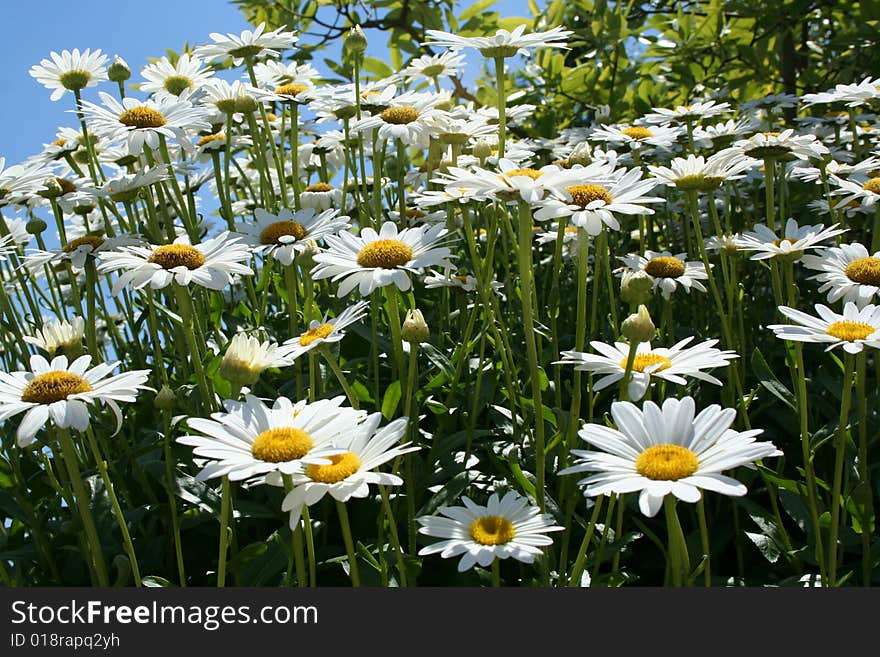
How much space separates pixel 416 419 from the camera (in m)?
1.99

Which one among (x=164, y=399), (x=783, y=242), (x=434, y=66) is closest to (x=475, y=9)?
(x=434, y=66)

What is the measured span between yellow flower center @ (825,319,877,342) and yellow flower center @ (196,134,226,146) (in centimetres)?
210

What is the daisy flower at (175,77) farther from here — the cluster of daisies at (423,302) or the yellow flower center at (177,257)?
the yellow flower center at (177,257)

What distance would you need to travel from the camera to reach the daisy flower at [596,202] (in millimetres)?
1586

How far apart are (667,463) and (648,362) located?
362 millimetres

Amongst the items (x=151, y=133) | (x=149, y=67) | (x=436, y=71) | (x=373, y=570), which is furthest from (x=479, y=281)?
(x=149, y=67)

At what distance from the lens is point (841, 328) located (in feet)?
5.30

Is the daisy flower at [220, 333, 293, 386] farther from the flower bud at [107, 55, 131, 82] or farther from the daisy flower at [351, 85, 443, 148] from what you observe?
the flower bud at [107, 55, 131, 82]

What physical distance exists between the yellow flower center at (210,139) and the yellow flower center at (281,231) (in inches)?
40.0

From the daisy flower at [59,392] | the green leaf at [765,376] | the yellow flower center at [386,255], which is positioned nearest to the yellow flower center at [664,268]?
the green leaf at [765,376]

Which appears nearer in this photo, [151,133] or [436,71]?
[151,133]

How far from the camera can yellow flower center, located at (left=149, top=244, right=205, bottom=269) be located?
181 cm

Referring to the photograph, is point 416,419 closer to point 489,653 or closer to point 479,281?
point 479,281

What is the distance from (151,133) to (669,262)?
1.33 m
